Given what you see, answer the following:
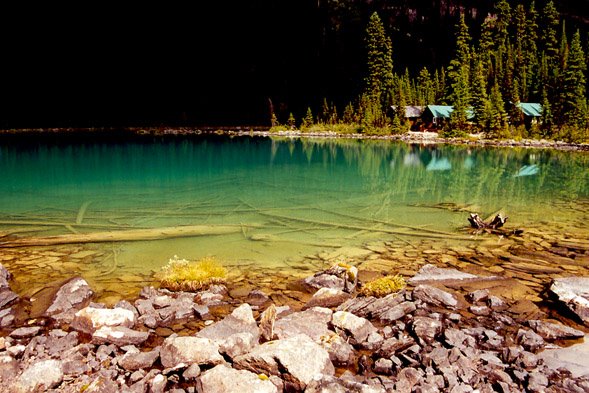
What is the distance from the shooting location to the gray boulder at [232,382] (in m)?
5.89

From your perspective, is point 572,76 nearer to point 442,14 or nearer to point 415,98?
point 415,98

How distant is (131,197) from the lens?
77.5 feet

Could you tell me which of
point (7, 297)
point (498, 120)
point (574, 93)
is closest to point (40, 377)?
point (7, 297)

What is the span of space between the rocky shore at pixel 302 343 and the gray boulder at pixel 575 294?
0.02 m

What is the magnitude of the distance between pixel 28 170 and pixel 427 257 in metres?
33.8

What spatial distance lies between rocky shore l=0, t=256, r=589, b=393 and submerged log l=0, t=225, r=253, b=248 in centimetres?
457

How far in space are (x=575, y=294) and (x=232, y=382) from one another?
7.01 m

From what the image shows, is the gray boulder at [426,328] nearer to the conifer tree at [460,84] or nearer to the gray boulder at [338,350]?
the gray boulder at [338,350]

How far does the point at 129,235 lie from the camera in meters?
15.3

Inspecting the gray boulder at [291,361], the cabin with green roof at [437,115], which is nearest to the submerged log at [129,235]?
the gray boulder at [291,361]

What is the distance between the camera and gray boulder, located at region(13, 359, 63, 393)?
6.03 m

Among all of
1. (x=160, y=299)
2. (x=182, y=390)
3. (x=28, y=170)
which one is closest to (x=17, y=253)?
(x=160, y=299)

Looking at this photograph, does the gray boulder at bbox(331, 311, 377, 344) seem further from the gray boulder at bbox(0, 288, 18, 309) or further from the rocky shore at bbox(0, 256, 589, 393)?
the gray boulder at bbox(0, 288, 18, 309)

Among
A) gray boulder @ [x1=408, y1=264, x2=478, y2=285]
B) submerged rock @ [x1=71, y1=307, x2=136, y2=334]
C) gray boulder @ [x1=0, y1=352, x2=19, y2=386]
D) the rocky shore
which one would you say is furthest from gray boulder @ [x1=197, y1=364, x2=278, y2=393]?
gray boulder @ [x1=408, y1=264, x2=478, y2=285]
